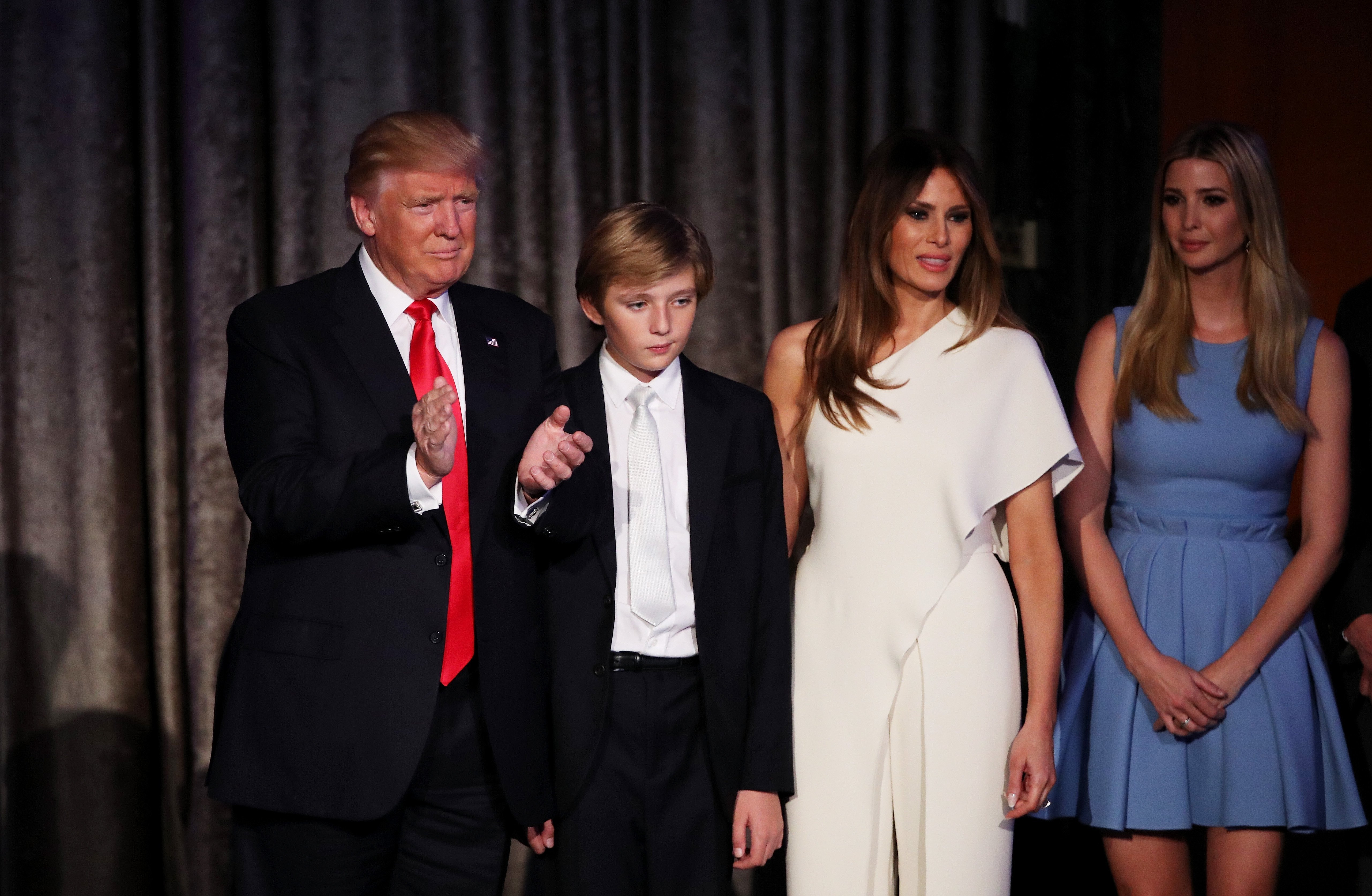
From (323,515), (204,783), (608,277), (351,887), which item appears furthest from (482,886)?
(204,783)

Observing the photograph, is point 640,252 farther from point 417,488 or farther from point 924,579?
point 924,579

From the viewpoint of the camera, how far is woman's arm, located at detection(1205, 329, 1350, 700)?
7.08 ft

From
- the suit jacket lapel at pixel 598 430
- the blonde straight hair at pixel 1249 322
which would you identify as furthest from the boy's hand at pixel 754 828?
the blonde straight hair at pixel 1249 322

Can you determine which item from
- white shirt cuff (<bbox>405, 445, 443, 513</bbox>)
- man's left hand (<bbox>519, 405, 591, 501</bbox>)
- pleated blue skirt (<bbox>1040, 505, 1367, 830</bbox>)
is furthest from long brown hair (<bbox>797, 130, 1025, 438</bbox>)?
white shirt cuff (<bbox>405, 445, 443, 513</bbox>)

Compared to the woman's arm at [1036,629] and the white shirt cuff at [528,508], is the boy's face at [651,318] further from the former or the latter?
the woman's arm at [1036,629]

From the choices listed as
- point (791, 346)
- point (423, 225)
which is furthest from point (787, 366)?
point (423, 225)

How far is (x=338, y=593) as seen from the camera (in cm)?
167

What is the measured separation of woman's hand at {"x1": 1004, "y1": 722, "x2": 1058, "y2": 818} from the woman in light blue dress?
23 cm

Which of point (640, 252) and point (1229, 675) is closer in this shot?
point (640, 252)

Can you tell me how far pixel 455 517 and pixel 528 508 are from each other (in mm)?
135

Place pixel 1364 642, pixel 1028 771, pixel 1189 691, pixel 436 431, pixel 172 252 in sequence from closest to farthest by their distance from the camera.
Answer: pixel 436 431 → pixel 1028 771 → pixel 1189 691 → pixel 1364 642 → pixel 172 252

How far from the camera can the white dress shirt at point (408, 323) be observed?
1766 millimetres

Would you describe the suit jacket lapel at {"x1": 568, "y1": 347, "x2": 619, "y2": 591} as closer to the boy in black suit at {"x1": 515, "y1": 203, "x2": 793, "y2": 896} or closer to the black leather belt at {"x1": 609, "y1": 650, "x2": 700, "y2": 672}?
the boy in black suit at {"x1": 515, "y1": 203, "x2": 793, "y2": 896}

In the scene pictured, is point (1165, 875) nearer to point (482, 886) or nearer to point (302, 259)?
point (482, 886)
